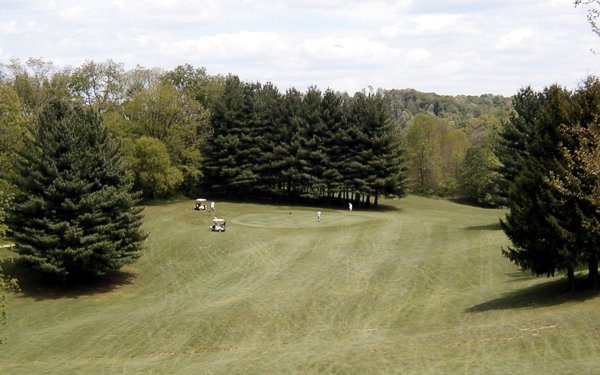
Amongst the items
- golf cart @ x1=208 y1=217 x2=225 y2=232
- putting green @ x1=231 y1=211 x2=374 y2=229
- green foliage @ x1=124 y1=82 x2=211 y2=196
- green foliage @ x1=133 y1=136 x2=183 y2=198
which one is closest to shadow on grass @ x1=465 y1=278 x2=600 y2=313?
putting green @ x1=231 y1=211 x2=374 y2=229

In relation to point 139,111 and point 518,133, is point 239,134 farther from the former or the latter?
point 518,133

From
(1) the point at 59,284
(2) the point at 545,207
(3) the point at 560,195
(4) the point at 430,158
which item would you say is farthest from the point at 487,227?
(4) the point at 430,158

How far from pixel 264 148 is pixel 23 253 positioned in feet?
147

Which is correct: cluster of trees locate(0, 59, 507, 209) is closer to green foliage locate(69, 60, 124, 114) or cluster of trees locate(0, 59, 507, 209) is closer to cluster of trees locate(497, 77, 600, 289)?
green foliage locate(69, 60, 124, 114)

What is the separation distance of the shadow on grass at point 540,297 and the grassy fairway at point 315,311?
136 mm

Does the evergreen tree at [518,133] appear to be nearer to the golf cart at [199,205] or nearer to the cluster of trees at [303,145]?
the cluster of trees at [303,145]

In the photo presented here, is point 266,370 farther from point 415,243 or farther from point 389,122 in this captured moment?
point 389,122

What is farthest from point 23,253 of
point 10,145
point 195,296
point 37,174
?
point 10,145

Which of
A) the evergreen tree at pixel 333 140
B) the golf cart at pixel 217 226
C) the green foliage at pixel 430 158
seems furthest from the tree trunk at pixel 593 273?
the green foliage at pixel 430 158

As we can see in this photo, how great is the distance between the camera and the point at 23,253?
128ft

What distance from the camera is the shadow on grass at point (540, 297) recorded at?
25.8 m

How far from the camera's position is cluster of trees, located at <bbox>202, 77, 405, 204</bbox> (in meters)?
73.9

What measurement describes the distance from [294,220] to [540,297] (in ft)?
113

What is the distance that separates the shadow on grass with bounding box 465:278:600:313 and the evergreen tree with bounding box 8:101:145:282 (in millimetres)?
24922
